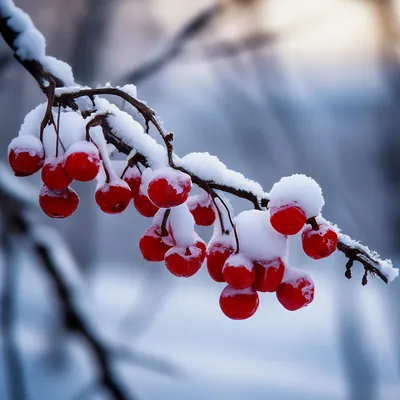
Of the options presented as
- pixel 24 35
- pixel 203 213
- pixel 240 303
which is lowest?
pixel 240 303

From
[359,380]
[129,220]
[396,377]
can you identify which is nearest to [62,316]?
[359,380]

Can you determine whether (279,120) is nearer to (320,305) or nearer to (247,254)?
(247,254)

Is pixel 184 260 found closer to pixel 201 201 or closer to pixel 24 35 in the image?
pixel 201 201

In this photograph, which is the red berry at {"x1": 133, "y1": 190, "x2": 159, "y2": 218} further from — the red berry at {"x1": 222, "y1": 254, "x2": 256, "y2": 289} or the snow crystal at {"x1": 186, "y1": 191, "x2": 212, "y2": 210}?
the red berry at {"x1": 222, "y1": 254, "x2": 256, "y2": 289}

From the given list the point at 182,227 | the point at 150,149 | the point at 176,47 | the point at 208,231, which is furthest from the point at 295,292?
the point at 208,231

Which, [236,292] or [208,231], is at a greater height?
[208,231]

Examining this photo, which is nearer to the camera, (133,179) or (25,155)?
(25,155)
